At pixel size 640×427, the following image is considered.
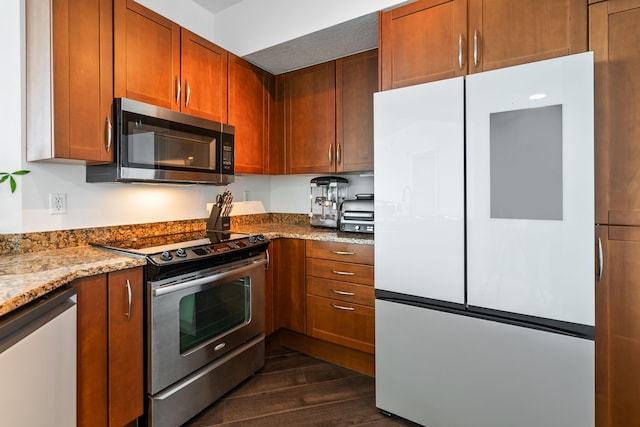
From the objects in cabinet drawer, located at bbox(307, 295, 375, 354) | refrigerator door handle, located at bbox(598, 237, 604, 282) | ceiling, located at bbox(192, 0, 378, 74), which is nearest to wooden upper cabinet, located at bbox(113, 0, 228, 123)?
ceiling, located at bbox(192, 0, 378, 74)

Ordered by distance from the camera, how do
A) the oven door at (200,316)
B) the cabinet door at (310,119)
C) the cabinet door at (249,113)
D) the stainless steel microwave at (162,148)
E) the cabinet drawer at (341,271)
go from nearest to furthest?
the oven door at (200,316) → the stainless steel microwave at (162,148) → the cabinet drawer at (341,271) → the cabinet door at (249,113) → the cabinet door at (310,119)

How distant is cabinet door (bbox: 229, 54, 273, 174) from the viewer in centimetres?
252

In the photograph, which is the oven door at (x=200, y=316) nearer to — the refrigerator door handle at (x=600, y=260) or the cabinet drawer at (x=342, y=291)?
the cabinet drawer at (x=342, y=291)

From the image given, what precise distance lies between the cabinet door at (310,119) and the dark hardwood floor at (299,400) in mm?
1535

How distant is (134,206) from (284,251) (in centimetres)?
107

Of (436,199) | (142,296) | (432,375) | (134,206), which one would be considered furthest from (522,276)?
(134,206)

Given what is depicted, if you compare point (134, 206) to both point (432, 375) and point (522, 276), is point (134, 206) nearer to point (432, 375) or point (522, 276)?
point (432, 375)

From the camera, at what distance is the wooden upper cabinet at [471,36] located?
1463mm

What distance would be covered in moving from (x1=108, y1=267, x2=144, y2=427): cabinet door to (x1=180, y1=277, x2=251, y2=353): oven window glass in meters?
0.22

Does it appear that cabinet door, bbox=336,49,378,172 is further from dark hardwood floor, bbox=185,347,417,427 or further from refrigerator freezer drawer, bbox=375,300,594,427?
dark hardwood floor, bbox=185,347,417,427

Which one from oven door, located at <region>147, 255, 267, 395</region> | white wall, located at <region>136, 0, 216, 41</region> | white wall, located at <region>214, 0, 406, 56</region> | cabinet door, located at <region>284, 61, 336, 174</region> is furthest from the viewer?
cabinet door, located at <region>284, 61, 336, 174</region>

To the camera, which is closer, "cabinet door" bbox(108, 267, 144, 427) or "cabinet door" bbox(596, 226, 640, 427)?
"cabinet door" bbox(596, 226, 640, 427)

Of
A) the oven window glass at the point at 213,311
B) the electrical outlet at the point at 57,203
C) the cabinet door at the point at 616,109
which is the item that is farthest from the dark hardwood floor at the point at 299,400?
the cabinet door at the point at 616,109

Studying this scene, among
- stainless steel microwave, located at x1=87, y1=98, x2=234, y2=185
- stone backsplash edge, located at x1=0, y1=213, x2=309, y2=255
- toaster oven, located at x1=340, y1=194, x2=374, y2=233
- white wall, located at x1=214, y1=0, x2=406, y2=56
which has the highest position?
white wall, located at x1=214, y1=0, x2=406, y2=56
